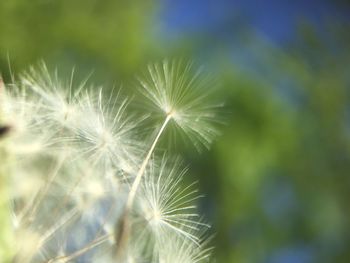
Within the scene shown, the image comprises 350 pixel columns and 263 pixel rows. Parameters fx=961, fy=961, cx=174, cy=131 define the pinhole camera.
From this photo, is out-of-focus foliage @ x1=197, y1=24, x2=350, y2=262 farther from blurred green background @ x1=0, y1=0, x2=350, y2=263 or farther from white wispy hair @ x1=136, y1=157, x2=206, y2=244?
white wispy hair @ x1=136, y1=157, x2=206, y2=244

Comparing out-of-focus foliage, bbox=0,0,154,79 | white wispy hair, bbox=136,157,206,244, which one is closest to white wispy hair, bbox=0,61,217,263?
white wispy hair, bbox=136,157,206,244

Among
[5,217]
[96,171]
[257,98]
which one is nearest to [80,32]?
[257,98]

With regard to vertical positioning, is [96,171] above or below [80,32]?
below

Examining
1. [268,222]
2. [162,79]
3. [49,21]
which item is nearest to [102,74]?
[49,21]

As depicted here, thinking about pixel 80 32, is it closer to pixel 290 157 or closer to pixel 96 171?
pixel 290 157

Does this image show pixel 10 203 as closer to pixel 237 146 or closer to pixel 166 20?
pixel 237 146
